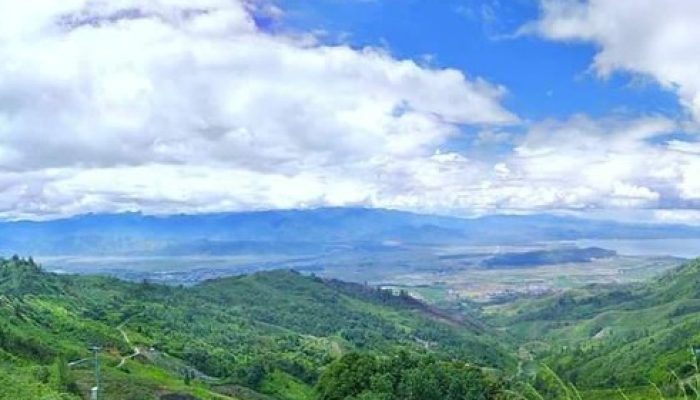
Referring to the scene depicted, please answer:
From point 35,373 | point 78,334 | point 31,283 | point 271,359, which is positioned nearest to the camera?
point 35,373

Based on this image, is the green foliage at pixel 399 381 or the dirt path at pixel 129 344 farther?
the dirt path at pixel 129 344

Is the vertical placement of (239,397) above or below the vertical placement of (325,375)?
below

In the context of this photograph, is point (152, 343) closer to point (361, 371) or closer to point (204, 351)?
point (204, 351)

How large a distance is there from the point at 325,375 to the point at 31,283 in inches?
5490

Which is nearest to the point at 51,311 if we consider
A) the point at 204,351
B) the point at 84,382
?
the point at 204,351

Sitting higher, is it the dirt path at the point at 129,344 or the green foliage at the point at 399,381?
the green foliage at the point at 399,381

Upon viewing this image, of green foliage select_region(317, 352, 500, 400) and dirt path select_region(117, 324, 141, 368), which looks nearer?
green foliage select_region(317, 352, 500, 400)

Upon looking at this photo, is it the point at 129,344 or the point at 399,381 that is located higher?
the point at 399,381

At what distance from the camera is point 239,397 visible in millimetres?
119812

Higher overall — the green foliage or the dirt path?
the green foliage

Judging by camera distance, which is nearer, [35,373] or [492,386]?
[35,373]

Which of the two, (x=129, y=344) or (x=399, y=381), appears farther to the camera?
(x=129, y=344)

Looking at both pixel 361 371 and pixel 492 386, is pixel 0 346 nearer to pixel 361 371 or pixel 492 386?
pixel 361 371

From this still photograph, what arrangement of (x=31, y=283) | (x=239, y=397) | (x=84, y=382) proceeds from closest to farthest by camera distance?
(x=84, y=382) → (x=239, y=397) → (x=31, y=283)
